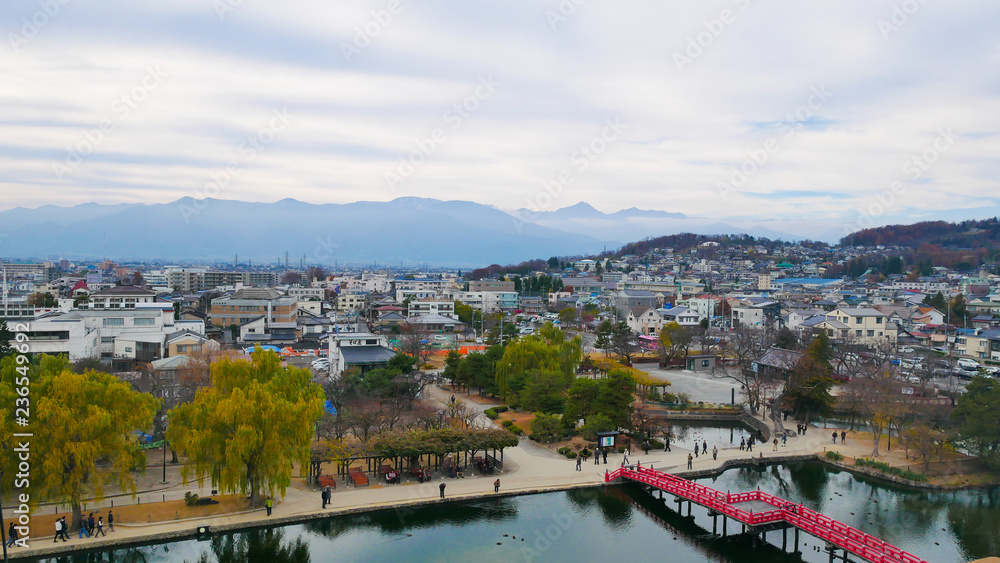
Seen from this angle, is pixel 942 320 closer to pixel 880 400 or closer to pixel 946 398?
pixel 946 398

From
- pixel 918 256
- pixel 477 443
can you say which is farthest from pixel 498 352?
pixel 918 256

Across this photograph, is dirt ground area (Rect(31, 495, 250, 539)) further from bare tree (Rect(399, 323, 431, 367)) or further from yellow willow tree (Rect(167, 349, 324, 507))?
bare tree (Rect(399, 323, 431, 367))

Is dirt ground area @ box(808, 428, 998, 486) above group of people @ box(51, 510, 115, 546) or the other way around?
the other way around

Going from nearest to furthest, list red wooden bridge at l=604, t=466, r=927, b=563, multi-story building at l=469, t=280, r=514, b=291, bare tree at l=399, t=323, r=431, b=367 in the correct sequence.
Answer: red wooden bridge at l=604, t=466, r=927, b=563 < bare tree at l=399, t=323, r=431, b=367 < multi-story building at l=469, t=280, r=514, b=291

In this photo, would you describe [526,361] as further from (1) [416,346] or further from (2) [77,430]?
(2) [77,430]

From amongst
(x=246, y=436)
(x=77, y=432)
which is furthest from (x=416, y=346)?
(x=77, y=432)

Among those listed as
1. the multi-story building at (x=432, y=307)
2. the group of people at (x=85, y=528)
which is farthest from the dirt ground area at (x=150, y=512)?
the multi-story building at (x=432, y=307)

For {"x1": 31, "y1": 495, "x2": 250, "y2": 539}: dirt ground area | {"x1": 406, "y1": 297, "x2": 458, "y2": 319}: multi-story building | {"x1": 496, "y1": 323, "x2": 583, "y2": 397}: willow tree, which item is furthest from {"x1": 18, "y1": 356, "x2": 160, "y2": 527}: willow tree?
{"x1": 406, "y1": 297, "x2": 458, "y2": 319}: multi-story building
